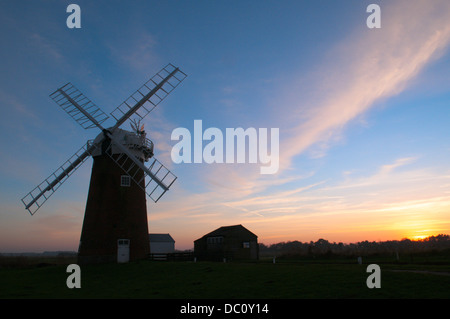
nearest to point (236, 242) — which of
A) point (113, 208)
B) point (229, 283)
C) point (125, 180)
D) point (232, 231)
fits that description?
point (232, 231)

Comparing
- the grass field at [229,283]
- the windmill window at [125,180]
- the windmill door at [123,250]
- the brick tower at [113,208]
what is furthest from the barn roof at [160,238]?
the grass field at [229,283]

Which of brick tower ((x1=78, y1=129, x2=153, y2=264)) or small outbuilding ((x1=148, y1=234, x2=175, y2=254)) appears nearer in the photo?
brick tower ((x1=78, y1=129, x2=153, y2=264))

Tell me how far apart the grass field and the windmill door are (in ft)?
Result: 8.36

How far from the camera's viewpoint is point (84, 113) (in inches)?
1356

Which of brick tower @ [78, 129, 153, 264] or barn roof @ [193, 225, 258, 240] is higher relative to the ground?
brick tower @ [78, 129, 153, 264]

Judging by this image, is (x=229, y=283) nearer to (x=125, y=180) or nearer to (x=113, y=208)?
(x=113, y=208)

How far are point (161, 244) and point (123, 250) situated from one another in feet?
142

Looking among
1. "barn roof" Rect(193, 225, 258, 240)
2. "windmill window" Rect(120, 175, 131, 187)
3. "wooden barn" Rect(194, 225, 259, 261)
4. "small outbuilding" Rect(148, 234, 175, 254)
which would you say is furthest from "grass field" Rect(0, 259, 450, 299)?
"small outbuilding" Rect(148, 234, 175, 254)

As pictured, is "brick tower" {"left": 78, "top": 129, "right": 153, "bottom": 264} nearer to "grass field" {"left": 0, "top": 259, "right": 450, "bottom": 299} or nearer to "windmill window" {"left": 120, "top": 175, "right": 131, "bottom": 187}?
"windmill window" {"left": 120, "top": 175, "right": 131, "bottom": 187}

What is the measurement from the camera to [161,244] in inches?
2896

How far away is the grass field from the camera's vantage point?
15281mm
